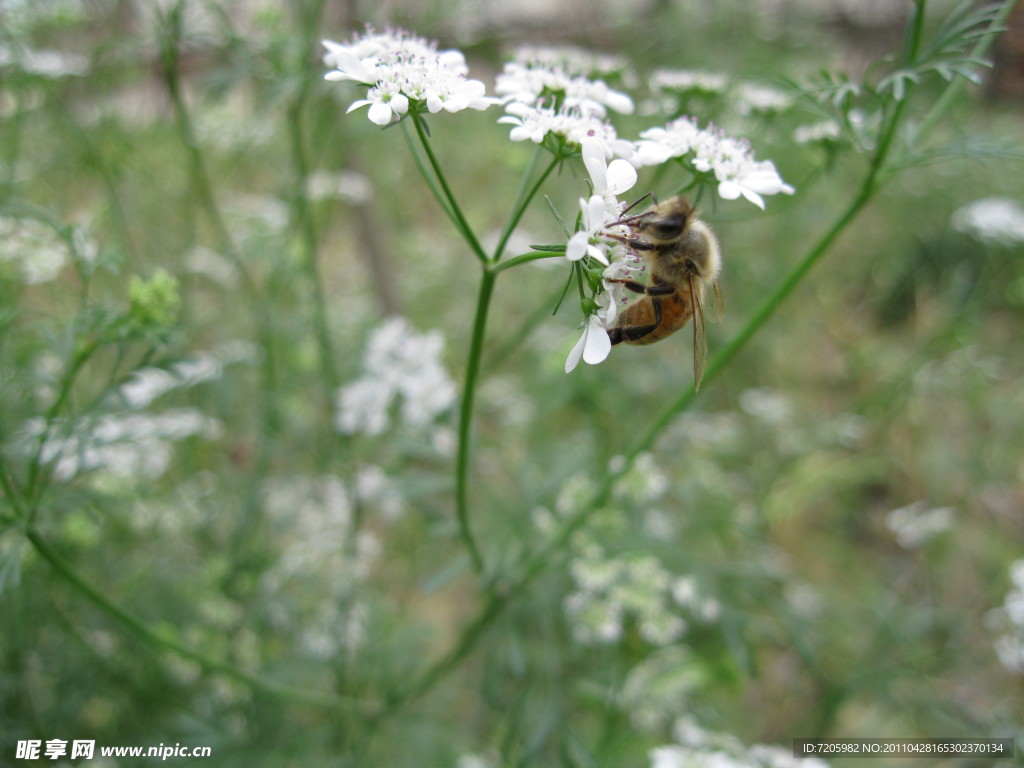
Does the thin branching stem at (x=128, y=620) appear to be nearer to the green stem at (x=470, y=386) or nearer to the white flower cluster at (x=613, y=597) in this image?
the green stem at (x=470, y=386)

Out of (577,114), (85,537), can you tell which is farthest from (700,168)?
(85,537)

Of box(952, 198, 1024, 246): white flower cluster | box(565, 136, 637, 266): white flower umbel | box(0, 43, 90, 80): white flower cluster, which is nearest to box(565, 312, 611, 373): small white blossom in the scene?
box(565, 136, 637, 266): white flower umbel

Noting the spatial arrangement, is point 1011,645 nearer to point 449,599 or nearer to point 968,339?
point 968,339

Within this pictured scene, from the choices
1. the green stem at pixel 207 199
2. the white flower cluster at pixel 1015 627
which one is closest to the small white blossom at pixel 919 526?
the white flower cluster at pixel 1015 627

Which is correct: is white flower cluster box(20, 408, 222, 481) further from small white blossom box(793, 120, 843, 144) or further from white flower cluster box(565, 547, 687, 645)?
small white blossom box(793, 120, 843, 144)

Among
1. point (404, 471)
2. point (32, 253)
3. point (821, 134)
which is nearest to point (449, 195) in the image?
point (821, 134)
